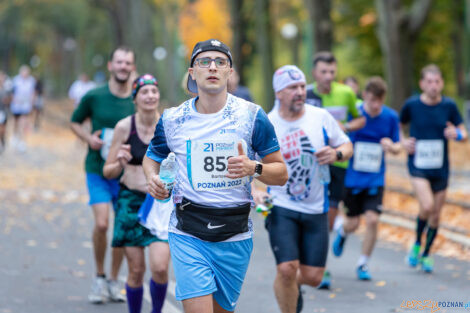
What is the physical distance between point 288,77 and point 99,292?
286 cm

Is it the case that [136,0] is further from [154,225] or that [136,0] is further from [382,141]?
[154,225]

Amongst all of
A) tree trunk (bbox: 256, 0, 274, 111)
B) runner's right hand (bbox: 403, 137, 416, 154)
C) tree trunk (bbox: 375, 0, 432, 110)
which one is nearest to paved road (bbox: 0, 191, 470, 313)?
runner's right hand (bbox: 403, 137, 416, 154)

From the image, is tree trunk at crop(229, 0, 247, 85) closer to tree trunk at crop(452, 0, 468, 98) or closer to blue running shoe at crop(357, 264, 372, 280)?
tree trunk at crop(452, 0, 468, 98)

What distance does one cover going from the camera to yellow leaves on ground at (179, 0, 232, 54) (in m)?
57.3

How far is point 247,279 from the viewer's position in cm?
930

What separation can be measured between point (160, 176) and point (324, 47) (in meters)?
15.4

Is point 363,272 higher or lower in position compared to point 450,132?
lower

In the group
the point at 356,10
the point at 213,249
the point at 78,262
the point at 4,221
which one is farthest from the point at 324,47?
the point at 356,10

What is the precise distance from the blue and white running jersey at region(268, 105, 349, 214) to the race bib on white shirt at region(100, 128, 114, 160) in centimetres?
206

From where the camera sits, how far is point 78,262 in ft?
33.3

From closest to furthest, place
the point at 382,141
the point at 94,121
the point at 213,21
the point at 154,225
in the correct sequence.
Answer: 1. the point at 154,225
2. the point at 94,121
3. the point at 382,141
4. the point at 213,21

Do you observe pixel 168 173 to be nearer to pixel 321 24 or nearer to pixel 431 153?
pixel 431 153

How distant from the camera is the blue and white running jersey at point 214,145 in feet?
16.2

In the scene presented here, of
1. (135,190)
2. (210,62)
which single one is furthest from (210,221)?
(135,190)
